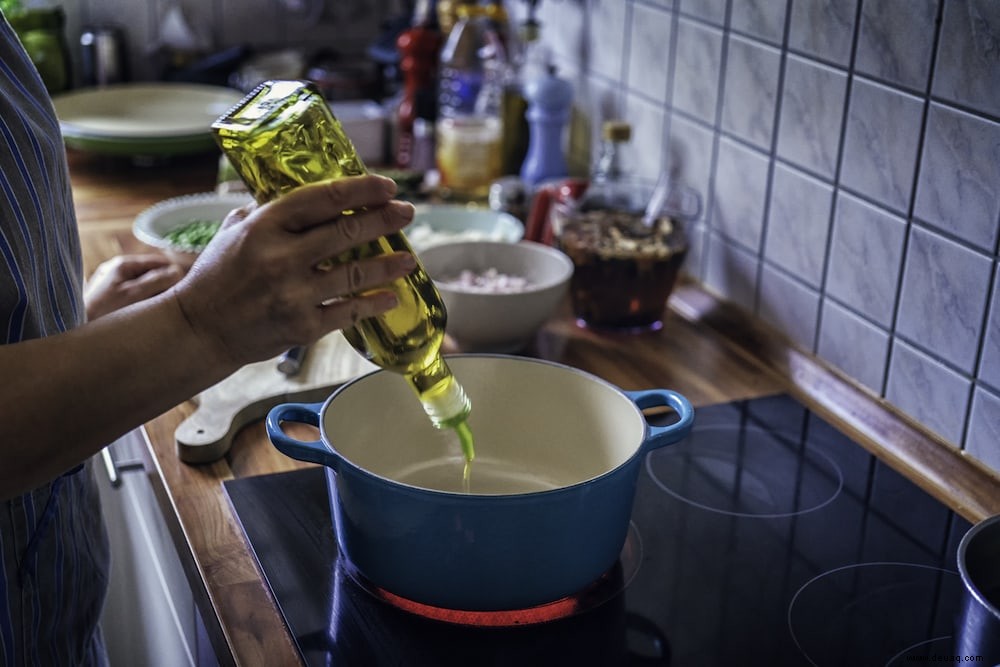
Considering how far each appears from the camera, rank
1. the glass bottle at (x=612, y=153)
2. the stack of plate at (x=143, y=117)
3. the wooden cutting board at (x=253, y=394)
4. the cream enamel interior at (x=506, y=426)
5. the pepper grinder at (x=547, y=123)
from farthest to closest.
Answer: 1. the stack of plate at (x=143, y=117)
2. the pepper grinder at (x=547, y=123)
3. the glass bottle at (x=612, y=153)
4. the wooden cutting board at (x=253, y=394)
5. the cream enamel interior at (x=506, y=426)

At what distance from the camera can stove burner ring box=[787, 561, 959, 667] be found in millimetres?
789

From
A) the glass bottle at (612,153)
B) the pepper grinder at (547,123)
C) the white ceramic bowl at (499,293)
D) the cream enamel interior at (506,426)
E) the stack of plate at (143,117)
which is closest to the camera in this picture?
the cream enamel interior at (506,426)

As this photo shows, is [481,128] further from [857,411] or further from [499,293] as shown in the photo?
[857,411]

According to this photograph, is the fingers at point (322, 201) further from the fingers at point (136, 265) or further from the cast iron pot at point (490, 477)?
the fingers at point (136, 265)

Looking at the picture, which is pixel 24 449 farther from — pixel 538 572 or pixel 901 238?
pixel 901 238

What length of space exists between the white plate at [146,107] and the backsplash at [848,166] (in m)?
0.73

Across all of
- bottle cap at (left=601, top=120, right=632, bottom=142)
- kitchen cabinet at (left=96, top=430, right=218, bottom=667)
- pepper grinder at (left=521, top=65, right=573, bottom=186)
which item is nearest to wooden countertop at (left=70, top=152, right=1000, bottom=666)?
kitchen cabinet at (left=96, top=430, right=218, bottom=667)

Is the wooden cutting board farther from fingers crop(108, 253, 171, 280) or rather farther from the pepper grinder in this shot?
the pepper grinder

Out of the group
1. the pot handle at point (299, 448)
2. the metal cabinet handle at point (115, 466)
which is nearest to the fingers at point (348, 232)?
the pot handle at point (299, 448)

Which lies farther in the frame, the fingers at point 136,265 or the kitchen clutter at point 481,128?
the kitchen clutter at point 481,128

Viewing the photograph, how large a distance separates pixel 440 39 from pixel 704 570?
44.1 inches

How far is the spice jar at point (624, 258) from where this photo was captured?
4.15ft

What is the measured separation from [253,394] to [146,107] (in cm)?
97

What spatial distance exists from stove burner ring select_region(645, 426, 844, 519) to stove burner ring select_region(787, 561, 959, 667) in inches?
3.6
